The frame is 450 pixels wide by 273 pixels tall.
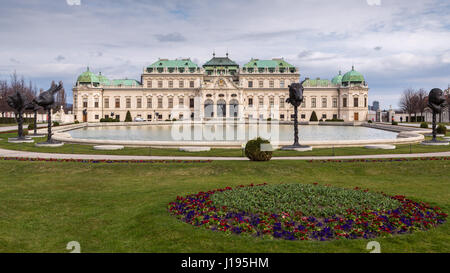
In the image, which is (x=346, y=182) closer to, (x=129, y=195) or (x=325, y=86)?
(x=129, y=195)

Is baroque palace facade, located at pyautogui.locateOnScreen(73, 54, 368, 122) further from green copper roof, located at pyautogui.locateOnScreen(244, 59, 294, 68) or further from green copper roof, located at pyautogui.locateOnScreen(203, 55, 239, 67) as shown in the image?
green copper roof, located at pyautogui.locateOnScreen(203, 55, 239, 67)

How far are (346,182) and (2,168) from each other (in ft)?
58.2

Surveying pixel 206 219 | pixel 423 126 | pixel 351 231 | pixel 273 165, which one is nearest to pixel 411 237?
pixel 351 231

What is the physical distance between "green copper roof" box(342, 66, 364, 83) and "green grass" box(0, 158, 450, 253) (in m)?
88.5

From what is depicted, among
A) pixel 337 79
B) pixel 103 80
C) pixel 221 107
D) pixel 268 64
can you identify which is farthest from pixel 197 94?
pixel 337 79

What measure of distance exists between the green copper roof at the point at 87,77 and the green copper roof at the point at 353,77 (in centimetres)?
7420

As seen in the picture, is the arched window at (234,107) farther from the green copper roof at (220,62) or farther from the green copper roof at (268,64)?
the green copper roof at (220,62)

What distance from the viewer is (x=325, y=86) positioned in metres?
105

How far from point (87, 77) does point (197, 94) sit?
1293 inches

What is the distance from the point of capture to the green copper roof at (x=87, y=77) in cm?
10275

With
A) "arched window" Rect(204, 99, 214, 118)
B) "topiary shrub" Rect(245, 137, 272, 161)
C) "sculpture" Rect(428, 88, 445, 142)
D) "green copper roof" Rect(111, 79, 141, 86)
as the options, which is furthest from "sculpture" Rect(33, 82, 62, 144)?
"green copper roof" Rect(111, 79, 141, 86)

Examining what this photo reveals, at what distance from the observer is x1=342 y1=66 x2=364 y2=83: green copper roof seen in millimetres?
102688

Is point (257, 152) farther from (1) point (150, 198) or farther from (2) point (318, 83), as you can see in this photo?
(2) point (318, 83)

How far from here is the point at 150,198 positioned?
12422 mm
